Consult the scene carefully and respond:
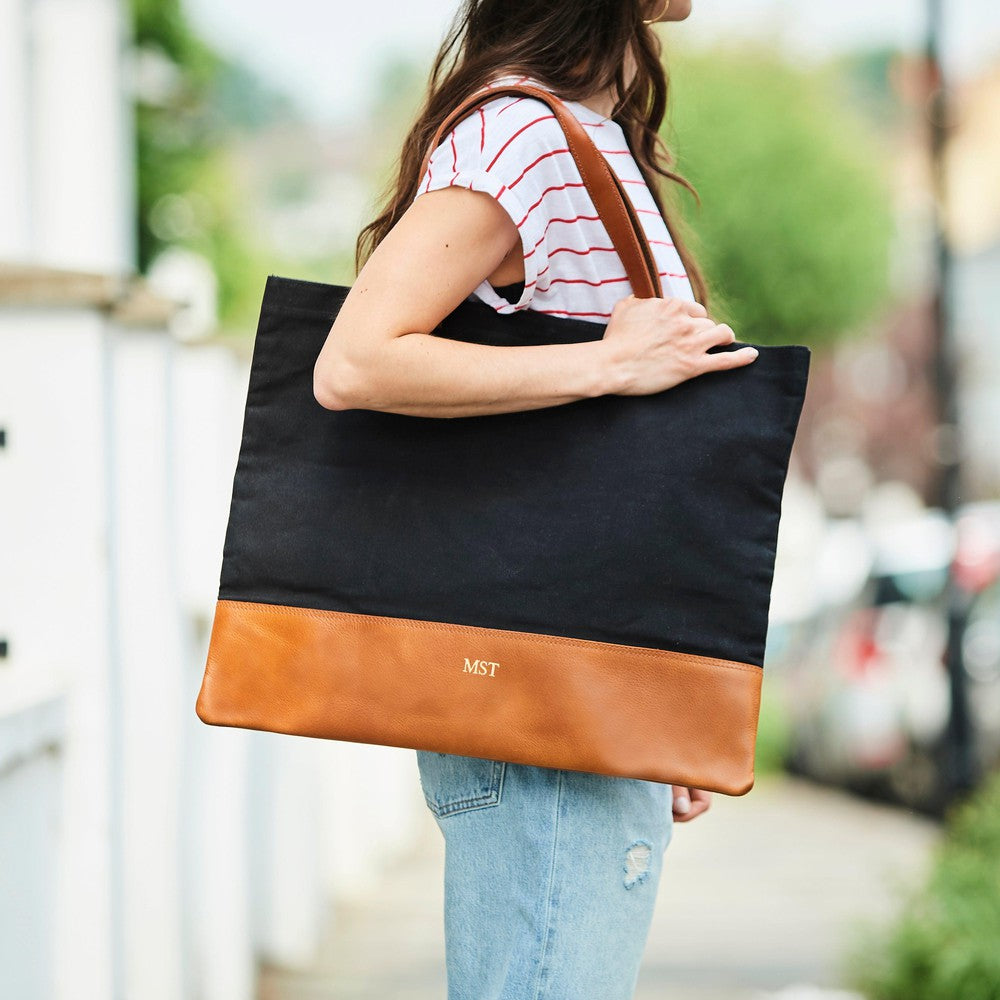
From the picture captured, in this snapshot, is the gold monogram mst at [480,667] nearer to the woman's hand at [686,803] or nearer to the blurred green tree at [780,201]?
the woman's hand at [686,803]

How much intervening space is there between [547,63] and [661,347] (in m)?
0.37

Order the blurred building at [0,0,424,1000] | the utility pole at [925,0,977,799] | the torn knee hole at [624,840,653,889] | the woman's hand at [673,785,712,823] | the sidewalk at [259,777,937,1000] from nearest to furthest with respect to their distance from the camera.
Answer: the torn knee hole at [624,840,653,889]
the woman's hand at [673,785,712,823]
the blurred building at [0,0,424,1000]
the sidewalk at [259,777,937,1000]
the utility pole at [925,0,977,799]

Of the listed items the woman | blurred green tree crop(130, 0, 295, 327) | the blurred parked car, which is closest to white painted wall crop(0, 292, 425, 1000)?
the woman

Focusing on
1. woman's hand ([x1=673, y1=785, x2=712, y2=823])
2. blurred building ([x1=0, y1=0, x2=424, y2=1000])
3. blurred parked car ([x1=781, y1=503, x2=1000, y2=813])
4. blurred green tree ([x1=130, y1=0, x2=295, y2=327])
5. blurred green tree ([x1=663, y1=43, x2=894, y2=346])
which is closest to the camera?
woman's hand ([x1=673, y1=785, x2=712, y2=823])

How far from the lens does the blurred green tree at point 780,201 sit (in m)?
14.7

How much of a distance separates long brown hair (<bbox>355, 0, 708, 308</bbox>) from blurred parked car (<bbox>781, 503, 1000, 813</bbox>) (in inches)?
206

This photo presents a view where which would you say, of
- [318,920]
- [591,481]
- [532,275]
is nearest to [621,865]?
[591,481]

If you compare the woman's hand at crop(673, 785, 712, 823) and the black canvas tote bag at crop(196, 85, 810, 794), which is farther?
the woman's hand at crop(673, 785, 712, 823)

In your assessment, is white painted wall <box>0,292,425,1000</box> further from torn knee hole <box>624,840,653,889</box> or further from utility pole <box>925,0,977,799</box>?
utility pole <box>925,0,977,799</box>

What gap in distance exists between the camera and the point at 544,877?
1.51 m

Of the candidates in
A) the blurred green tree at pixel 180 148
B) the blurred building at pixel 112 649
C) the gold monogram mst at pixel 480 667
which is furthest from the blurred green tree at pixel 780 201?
the gold monogram mst at pixel 480 667

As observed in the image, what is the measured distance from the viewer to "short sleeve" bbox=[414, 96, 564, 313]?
1.45 meters

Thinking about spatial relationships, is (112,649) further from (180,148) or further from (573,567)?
(180,148)

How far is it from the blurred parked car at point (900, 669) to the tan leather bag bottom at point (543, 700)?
537 centimetres
